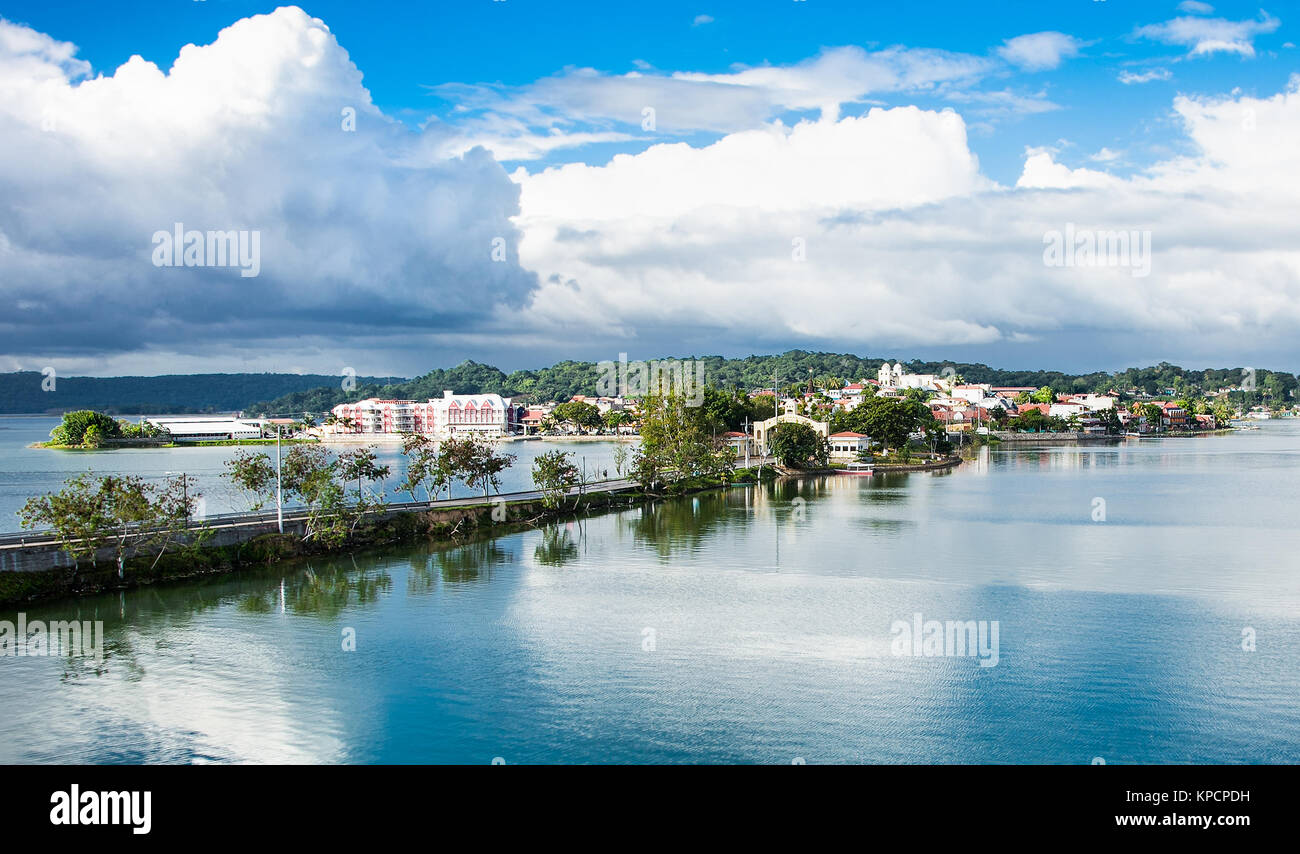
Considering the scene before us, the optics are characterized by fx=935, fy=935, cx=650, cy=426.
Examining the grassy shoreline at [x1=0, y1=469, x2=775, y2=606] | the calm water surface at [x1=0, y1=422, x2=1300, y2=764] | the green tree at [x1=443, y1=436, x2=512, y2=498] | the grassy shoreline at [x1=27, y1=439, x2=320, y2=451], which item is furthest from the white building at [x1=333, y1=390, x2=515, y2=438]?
the calm water surface at [x1=0, y1=422, x2=1300, y2=764]

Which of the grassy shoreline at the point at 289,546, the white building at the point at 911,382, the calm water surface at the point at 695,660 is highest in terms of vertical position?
the white building at the point at 911,382

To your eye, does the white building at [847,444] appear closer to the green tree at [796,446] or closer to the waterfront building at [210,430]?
the green tree at [796,446]

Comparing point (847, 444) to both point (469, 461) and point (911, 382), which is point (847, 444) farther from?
point (911, 382)

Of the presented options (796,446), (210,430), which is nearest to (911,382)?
(796,446)

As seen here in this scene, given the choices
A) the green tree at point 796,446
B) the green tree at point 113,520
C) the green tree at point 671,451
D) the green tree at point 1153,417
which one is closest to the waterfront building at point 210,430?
the green tree at point 796,446
